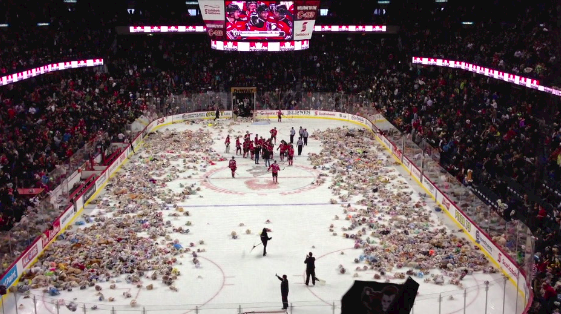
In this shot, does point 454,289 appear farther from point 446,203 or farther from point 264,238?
point 446,203

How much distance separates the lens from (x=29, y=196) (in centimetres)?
2494

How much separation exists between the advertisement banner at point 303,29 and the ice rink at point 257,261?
39.8 feet

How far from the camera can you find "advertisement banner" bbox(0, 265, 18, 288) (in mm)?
17078

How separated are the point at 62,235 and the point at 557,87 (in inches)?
883

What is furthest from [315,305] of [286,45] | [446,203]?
[286,45]

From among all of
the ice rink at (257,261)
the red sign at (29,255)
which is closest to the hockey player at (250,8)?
the ice rink at (257,261)

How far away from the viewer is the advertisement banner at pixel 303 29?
40.1 metres

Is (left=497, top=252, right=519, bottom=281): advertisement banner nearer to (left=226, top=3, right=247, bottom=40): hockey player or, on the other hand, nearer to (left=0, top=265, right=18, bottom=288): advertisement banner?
(left=0, top=265, right=18, bottom=288): advertisement banner

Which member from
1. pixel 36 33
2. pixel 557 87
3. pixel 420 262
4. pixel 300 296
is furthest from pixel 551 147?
pixel 36 33

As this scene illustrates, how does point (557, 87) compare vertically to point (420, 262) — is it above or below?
above

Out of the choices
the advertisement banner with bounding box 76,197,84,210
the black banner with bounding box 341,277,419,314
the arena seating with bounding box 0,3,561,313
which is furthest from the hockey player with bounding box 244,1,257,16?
the black banner with bounding box 341,277,419,314

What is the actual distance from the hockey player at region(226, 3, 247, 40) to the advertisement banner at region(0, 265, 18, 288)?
981 inches

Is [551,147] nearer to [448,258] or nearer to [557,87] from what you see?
[557,87]

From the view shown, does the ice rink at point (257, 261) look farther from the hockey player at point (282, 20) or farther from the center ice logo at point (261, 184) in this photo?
the hockey player at point (282, 20)
